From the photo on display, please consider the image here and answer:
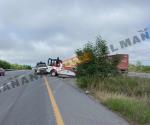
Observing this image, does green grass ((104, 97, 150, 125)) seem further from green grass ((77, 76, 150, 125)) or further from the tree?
the tree

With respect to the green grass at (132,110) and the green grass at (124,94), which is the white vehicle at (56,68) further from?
the green grass at (132,110)

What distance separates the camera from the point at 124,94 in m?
21.6

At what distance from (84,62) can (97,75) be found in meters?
2.20

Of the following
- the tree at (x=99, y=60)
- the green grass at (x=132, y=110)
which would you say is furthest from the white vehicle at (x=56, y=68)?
the green grass at (x=132, y=110)

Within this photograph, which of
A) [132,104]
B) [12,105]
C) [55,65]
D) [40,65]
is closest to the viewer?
[132,104]

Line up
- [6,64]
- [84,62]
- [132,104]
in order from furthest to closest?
1. [6,64]
2. [84,62]
3. [132,104]

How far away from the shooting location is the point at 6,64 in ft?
420

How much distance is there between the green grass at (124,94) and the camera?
1284 cm

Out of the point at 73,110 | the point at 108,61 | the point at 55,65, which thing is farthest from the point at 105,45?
the point at 55,65

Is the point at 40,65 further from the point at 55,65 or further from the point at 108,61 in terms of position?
the point at 108,61

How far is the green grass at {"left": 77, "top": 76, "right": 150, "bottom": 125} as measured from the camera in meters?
12.8

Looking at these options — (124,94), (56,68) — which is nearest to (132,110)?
(124,94)

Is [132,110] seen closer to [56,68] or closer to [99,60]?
[99,60]

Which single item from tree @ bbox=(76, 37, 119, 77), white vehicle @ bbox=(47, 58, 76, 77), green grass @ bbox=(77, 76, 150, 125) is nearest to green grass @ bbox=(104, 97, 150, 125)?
green grass @ bbox=(77, 76, 150, 125)
